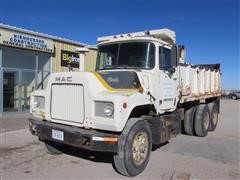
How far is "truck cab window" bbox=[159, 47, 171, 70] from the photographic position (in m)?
6.91

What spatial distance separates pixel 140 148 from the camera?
231 inches

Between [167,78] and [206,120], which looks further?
[206,120]

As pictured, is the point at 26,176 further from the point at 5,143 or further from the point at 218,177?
the point at 218,177

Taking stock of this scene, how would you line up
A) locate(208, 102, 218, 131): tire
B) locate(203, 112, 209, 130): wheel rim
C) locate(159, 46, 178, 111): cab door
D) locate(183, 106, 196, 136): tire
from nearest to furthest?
locate(159, 46, 178, 111): cab door → locate(183, 106, 196, 136): tire → locate(203, 112, 209, 130): wheel rim → locate(208, 102, 218, 131): tire

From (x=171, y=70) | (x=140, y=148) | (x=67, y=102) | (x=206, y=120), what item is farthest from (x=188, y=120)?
(x=67, y=102)

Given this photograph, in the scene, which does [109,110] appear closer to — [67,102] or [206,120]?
[67,102]

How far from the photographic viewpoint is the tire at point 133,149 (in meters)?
5.37

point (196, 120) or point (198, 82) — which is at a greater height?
point (198, 82)

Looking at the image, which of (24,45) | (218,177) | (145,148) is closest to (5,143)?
(145,148)

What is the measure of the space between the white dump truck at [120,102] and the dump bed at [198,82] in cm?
11

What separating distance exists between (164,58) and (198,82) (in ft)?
10.9

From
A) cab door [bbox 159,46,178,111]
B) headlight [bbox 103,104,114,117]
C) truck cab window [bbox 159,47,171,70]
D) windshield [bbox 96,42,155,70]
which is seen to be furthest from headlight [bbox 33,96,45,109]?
truck cab window [bbox 159,47,171,70]

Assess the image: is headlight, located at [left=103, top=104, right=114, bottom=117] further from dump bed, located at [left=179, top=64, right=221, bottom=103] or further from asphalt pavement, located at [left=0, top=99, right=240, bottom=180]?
dump bed, located at [left=179, top=64, right=221, bottom=103]

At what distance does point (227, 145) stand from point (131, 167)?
14.1 ft
